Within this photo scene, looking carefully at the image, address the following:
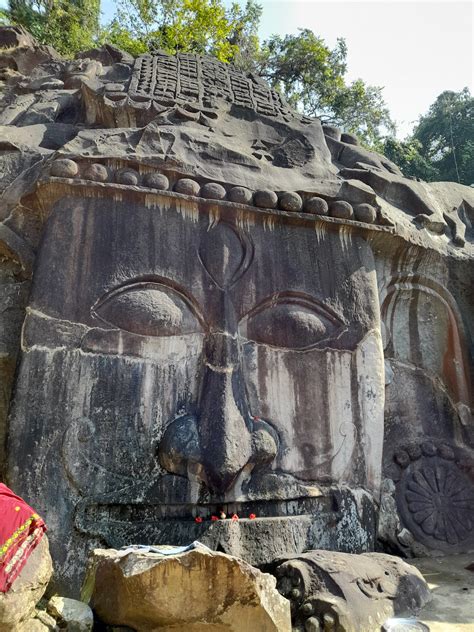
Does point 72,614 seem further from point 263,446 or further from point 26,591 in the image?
point 263,446

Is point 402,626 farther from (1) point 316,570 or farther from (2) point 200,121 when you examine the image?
(2) point 200,121

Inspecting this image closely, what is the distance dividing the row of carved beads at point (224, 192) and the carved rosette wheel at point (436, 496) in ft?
6.62

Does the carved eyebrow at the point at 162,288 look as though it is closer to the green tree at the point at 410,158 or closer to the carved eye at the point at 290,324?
the carved eye at the point at 290,324

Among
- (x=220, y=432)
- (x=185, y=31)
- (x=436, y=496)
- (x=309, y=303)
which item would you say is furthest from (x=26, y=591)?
(x=185, y=31)

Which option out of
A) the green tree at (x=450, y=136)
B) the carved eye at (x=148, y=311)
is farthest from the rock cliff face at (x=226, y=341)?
the green tree at (x=450, y=136)

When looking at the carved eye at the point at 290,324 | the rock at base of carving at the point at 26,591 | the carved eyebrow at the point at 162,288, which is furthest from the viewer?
the carved eye at the point at 290,324

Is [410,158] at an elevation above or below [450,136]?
below

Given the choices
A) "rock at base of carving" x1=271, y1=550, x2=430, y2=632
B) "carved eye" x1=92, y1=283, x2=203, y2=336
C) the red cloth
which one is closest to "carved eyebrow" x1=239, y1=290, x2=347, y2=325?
"carved eye" x1=92, y1=283, x2=203, y2=336

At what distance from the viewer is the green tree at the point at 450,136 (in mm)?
17000

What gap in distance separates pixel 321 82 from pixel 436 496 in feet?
44.0

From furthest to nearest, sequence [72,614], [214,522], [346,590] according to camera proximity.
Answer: [214,522] < [346,590] < [72,614]

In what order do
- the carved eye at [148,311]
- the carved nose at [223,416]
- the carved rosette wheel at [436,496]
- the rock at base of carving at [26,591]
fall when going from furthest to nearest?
the carved rosette wheel at [436,496], the carved eye at [148,311], the carved nose at [223,416], the rock at base of carving at [26,591]

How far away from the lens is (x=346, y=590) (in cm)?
329

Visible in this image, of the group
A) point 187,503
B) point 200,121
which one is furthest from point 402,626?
point 200,121
